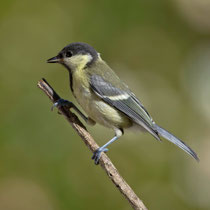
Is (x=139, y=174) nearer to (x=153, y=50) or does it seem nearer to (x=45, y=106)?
(x=45, y=106)

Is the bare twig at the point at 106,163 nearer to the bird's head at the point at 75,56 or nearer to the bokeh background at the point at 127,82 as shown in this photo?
the bird's head at the point at 75,56

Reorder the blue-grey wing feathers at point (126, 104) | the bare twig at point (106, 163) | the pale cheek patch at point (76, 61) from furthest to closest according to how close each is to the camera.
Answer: the pale cheek patch at point (76, 61), the blue-grey wing feathers at point (126, 104), the bare twig at point (106, 163)

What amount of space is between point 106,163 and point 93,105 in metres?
0.48

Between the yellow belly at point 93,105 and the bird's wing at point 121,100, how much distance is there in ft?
0.09

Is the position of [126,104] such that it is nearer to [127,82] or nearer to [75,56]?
[75,56]

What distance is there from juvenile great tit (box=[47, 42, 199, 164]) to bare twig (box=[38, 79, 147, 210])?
0.12 metres

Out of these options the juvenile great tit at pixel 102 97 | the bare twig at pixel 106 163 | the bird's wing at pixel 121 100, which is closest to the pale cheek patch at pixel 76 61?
the juvenile great tit at pixel 102 97

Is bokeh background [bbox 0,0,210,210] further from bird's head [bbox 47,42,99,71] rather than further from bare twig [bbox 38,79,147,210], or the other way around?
bare twig [bbox 38,79,147,210]

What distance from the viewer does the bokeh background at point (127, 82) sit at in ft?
7.66

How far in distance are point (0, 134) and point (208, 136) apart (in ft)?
4.03

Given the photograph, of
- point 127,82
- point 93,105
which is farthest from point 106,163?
point 127,82

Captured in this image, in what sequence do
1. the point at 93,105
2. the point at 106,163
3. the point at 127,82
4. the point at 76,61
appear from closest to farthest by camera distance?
the point at 106,163
the point at 93,105
the point at 76,61
the point at 127,82

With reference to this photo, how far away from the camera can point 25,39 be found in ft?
8.96

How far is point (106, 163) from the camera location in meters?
1.75
